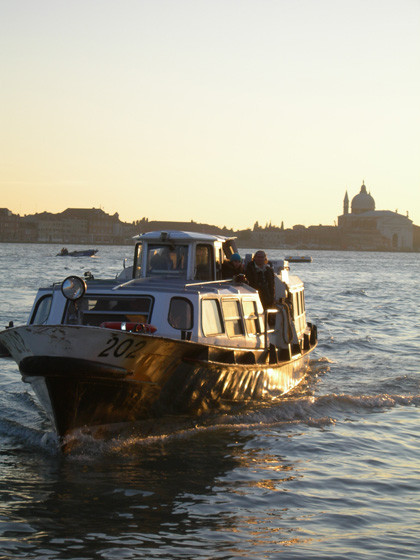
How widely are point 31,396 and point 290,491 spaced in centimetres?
676

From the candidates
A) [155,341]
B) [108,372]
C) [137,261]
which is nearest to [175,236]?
[137,261]

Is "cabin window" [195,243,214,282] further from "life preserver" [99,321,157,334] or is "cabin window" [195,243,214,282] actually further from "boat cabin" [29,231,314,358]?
"life preserver" [99,321,157,334]

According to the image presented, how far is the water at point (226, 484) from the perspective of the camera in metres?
8.59

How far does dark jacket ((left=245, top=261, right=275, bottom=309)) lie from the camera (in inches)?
619

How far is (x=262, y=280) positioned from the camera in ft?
51.7

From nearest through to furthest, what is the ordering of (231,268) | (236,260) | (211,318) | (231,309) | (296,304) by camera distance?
(211,318) → (231,309) → (236,260) → (231,268) → (296,304)

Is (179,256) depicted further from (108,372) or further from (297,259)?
(297,259)

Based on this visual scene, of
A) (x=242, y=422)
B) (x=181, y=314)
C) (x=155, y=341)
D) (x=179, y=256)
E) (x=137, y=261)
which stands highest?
(x=179, y=256)

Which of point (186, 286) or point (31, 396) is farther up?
point (186, 286)

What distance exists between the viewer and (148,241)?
49.3 feet

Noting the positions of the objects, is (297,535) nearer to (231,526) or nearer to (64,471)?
(231,526)

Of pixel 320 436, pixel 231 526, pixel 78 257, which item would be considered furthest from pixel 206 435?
pixel 78 257

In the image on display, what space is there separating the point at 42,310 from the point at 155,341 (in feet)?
9.05

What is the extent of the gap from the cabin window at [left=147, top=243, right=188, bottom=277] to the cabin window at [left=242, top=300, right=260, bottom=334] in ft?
3.99
